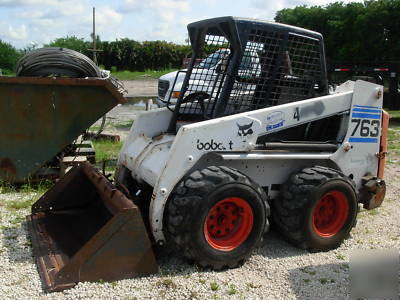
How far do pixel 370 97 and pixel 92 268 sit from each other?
3.23 meters

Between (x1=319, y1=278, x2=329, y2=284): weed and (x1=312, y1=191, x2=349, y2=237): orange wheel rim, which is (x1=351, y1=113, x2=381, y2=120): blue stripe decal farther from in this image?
(x1=319, y1=278, x2=329, y2=284): weed

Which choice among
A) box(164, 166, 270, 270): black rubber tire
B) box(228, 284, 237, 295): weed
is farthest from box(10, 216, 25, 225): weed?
box(228, 284, 237, 295): weed

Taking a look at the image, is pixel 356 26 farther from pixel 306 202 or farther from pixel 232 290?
pixel 232 290

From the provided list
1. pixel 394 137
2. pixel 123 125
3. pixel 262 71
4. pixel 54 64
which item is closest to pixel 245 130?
pixel 262 71

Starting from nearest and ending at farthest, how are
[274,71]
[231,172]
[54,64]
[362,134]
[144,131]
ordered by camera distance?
[231,172] → [274,71] → [362,134] → [144,131] → [54,64]

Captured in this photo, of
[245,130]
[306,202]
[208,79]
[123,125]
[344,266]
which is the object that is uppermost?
[208,79]

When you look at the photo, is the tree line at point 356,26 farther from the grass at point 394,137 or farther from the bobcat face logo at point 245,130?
the bobcat face logo at point 245,130

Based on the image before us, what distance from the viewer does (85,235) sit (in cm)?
479

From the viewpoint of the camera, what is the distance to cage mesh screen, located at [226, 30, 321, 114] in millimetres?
4793

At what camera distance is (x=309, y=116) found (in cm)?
478

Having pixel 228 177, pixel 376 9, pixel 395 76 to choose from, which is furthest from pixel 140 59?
pixel 228 177

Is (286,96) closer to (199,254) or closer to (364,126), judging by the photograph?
(364,126)

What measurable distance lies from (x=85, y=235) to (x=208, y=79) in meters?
2.05

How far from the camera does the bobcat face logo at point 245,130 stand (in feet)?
14.5
